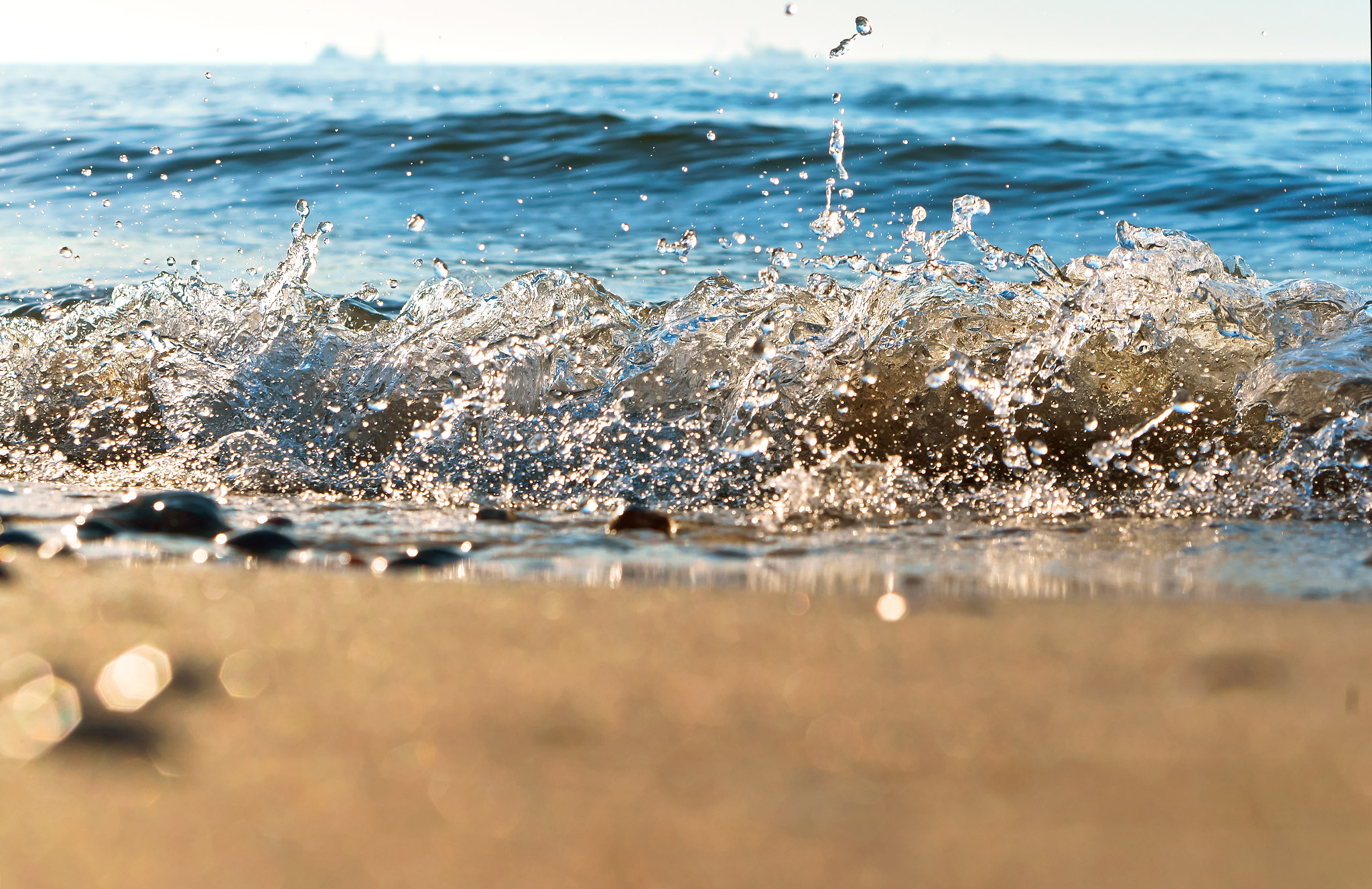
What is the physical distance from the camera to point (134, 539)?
5.76 feet

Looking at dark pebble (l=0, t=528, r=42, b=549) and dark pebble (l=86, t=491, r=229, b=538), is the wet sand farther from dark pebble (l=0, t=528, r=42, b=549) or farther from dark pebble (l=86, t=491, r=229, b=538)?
dark pebble (l=86, t=491, r=229, b=538)

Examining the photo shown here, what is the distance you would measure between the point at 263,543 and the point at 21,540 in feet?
1.11

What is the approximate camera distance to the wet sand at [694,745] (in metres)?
0.81

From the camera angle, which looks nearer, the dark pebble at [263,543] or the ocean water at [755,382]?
the dark pebble at [263,543]

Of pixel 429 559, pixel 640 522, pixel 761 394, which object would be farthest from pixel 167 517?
pixel 761 394

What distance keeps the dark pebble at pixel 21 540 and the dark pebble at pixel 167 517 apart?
4.8 inches

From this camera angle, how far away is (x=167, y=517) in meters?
1.84

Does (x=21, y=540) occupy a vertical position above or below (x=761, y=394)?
above

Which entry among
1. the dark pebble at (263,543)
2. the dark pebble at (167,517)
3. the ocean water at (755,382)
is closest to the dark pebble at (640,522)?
the ocean water at (755,382)

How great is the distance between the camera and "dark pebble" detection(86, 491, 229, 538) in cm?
181

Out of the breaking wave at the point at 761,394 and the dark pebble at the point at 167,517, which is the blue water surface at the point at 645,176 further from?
the dark pebble at the point at 167,517

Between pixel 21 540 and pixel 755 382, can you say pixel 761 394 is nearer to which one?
pixel 755 382

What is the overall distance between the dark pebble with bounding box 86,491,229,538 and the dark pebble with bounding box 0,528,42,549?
122 mm

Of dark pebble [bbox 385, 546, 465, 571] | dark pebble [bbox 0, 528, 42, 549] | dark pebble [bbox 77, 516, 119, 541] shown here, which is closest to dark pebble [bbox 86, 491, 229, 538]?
dark pebble [bbox 77, 516, 119, 541]
